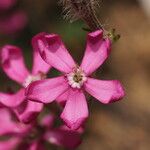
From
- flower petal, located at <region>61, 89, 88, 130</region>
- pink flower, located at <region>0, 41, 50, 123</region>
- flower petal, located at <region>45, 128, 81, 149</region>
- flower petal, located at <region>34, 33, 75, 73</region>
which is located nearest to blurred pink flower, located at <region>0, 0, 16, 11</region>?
pink flower, located at <region>0, 41, 50, 123</region>

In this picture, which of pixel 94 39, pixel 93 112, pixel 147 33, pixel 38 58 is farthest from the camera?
pixel 147 33

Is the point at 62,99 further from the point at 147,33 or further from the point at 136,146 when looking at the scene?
the point at 147,33

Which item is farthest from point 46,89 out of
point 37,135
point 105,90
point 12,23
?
point 12,23

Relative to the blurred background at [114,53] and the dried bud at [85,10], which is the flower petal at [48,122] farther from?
the blurred background at [114,53]

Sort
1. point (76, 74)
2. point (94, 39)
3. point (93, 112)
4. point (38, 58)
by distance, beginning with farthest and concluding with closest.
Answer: point (93, 112), point (38, 58), point (76, 74), point (94, 39)

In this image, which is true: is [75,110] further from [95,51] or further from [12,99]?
[12,99]

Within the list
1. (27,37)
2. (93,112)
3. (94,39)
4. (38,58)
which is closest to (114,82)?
(94,39)
